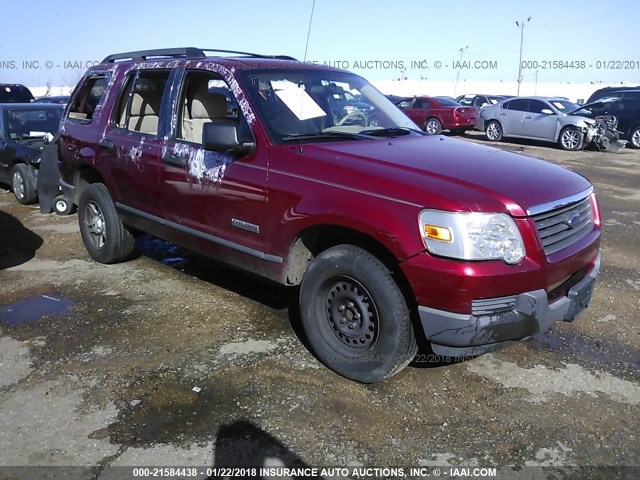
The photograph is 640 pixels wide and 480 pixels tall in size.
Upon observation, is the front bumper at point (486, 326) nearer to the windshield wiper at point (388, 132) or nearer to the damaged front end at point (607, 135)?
the windshield wiper at point (388, 132)

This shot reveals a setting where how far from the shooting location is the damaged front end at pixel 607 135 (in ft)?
52.7

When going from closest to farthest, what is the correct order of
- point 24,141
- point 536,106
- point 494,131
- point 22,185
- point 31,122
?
point 22,185 → point 24,141 → point 31,122 → point 536,106 → point 494,131

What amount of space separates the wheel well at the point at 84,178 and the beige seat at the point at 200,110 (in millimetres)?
1353

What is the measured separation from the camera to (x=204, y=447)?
285 centimetres

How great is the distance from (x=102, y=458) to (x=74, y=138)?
3.79 metres

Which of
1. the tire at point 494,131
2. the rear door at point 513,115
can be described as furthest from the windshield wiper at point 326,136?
the tire at point 494,131

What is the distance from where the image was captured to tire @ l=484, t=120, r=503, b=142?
18.9m

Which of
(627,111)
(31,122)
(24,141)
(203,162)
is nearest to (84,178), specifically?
(203,162)

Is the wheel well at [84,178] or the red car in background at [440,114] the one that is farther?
the red car in background at [440,114]

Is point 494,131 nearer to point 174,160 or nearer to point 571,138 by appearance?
point 571,138

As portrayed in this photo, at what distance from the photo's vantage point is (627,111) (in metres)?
16.7

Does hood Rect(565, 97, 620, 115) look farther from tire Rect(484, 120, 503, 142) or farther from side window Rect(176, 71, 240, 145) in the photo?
side window Rect(176, 71, 240, 145)

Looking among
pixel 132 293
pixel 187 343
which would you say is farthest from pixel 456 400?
pixel 132 293

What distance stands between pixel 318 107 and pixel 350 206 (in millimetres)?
1251
